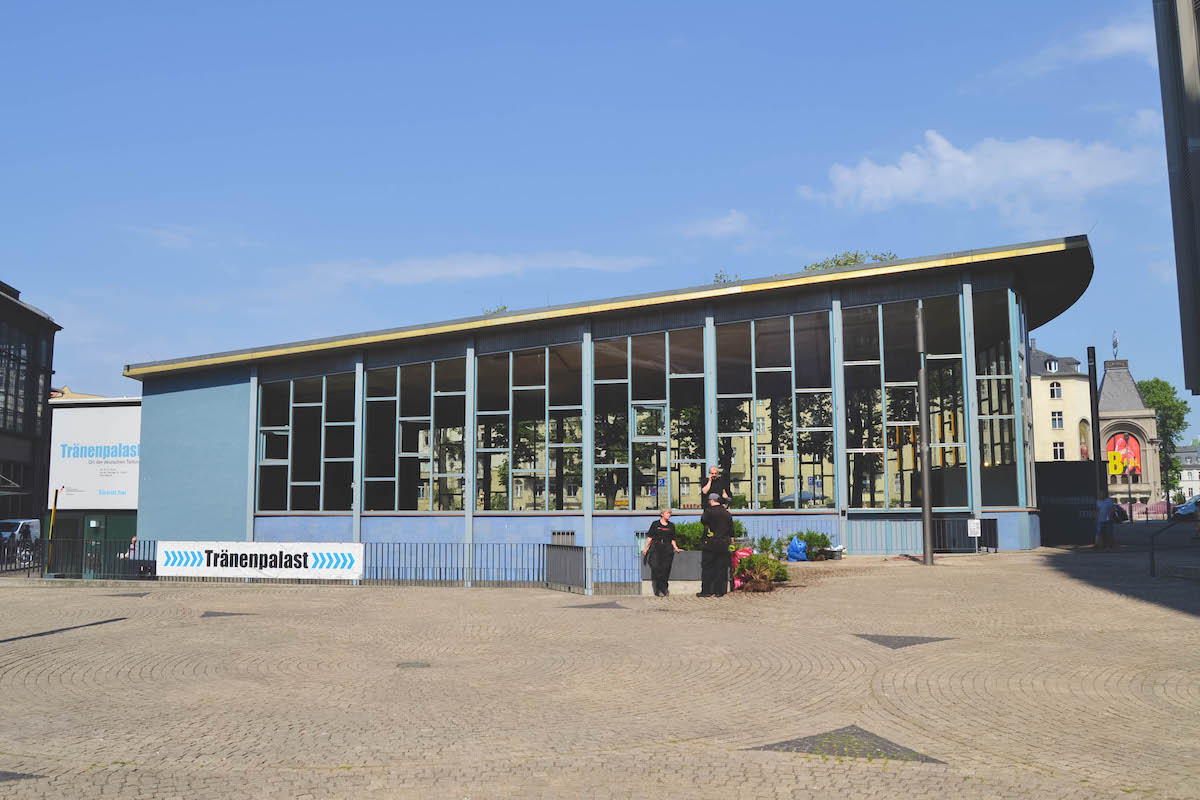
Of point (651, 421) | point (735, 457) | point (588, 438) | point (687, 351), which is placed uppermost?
point (687, 351)

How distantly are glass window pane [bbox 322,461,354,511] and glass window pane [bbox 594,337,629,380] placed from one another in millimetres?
8542

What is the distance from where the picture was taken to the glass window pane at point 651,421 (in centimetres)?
2778

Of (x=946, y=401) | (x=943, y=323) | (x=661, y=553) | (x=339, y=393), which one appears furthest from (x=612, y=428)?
(x=661, y=553)

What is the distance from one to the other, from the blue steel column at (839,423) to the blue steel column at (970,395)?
312 centimetres

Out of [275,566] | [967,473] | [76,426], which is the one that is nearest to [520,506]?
[275,566]

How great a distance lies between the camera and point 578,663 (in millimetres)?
11367

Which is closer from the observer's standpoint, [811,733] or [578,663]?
[811,733]

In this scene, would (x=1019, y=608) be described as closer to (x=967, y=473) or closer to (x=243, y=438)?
(x=967, y=473)

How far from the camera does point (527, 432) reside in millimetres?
33312

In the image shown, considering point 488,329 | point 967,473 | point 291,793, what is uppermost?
point 488,329

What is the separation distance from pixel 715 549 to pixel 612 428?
14182 mm

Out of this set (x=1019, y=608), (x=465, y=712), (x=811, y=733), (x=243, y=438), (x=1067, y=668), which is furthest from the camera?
(x=243, y=438)

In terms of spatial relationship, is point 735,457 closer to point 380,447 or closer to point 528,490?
point 528,490

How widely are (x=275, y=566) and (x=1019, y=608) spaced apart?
1751cm
